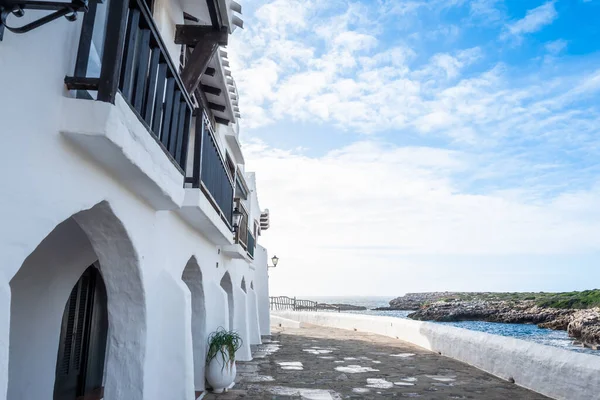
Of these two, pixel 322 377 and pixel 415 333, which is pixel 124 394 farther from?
pixel 415 333

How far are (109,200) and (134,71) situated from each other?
121cm

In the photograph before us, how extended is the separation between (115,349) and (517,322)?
172 feet

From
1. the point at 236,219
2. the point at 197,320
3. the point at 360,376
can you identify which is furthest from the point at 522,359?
the point at 236,219

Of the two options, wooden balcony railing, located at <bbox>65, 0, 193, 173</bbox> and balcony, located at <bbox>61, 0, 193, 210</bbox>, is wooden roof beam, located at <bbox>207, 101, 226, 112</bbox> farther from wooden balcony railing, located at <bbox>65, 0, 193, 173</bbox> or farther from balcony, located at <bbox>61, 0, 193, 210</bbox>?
balcony, located at <bbox>61, 0, 193, 210</bbox>

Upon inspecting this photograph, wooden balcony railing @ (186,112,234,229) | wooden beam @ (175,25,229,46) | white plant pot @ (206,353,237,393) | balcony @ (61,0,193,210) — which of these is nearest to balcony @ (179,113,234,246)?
wooden balcony railing @ (186,112,234,229)

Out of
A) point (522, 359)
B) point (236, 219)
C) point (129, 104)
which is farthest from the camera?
point (236, 219)

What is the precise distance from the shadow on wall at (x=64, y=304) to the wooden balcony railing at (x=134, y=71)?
0.97m

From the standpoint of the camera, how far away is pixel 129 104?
3213 millimetres

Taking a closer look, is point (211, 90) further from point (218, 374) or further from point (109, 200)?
point (109, 200)

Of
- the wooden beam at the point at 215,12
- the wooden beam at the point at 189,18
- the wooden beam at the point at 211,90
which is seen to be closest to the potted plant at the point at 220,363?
the wooden beam at the point at 211,90

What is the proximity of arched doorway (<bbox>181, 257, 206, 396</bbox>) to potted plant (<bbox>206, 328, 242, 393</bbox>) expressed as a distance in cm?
13

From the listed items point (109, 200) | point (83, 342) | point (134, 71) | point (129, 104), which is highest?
point (134, 71)

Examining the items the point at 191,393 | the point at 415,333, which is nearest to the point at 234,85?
the point at 191,393

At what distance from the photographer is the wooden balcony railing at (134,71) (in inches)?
114
